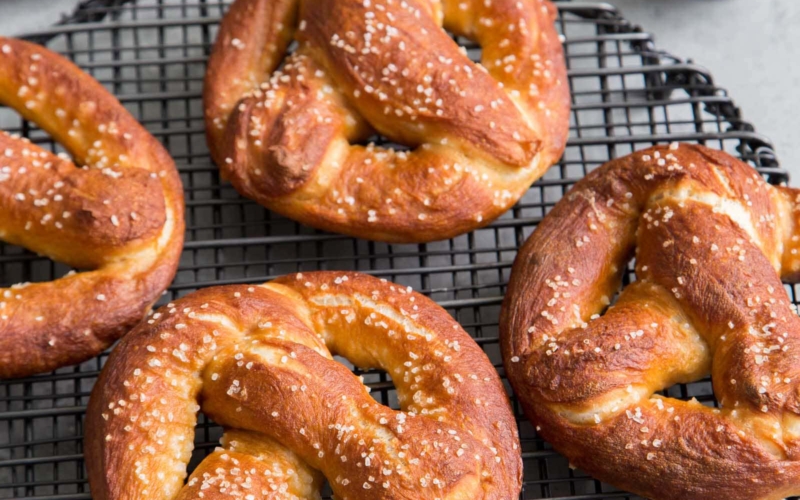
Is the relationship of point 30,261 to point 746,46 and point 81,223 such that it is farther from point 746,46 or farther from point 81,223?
point 746,46

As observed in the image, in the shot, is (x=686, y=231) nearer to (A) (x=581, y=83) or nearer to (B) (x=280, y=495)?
(A) (x=581, y=83)

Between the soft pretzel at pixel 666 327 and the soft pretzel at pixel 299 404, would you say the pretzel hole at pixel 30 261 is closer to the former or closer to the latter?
the soft pretzel at pixel 299 404

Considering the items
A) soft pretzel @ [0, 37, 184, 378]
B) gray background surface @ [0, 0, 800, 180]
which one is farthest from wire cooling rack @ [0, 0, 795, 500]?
gray background surface @ [0, 0, 800, 180]

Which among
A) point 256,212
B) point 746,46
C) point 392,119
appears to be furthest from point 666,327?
point 746,46

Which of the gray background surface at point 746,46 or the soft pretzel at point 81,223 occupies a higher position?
the gray background surface at point 746,46

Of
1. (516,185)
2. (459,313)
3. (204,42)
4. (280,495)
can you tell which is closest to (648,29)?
(516,185)

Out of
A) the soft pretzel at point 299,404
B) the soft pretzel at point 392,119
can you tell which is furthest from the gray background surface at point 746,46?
the soft pretzel at point 299,404

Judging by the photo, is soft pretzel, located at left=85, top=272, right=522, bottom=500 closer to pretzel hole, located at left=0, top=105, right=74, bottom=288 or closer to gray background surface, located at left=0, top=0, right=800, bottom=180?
pretzel hole, located at left=0, top=105, right=74, bottom=288
